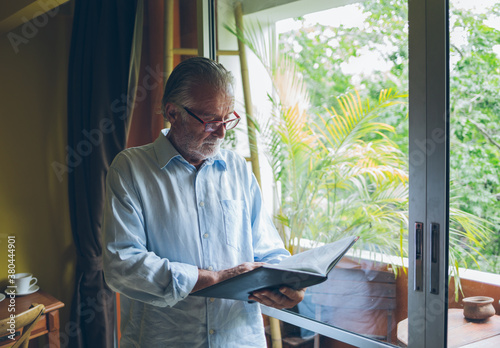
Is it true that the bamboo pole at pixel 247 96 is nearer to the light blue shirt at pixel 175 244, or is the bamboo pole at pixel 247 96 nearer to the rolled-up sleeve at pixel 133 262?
the light blue shirt at pixel 175 244

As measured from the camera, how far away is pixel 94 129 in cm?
264

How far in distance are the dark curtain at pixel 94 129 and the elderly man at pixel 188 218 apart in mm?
1332

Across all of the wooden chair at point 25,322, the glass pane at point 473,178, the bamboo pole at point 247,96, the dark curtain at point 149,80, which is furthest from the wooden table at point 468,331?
the dark curtain at point 149,80

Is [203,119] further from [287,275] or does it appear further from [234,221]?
[287,275]

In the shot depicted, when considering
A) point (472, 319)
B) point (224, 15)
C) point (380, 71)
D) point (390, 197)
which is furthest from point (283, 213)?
point (224, 15)

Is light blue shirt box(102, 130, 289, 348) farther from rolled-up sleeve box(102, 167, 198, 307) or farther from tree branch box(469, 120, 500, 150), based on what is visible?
tree branch box(469, 120, 500, 150)

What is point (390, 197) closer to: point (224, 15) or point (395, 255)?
point (395, 255)

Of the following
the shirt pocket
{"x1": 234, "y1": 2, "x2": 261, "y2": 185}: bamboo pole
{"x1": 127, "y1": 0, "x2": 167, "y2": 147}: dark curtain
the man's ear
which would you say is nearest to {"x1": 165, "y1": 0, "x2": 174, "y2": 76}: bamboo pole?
{"x1": 127, "y1": 0, "x2": 167, "y2": 147}: dark curtain

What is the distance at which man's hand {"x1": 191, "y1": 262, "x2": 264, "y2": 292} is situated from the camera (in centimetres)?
122

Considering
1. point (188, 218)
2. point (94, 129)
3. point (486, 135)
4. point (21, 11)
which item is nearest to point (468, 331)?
point (486, 135)

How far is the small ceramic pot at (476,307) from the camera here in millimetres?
1196

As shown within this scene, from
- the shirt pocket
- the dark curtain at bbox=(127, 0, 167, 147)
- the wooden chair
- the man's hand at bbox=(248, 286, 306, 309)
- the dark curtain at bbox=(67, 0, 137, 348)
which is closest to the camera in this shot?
the man's hand at bbox=(248, 286, 306, 309)

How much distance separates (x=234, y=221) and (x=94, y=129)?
1596 millimetres

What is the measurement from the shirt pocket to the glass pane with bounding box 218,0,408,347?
0.40 m
